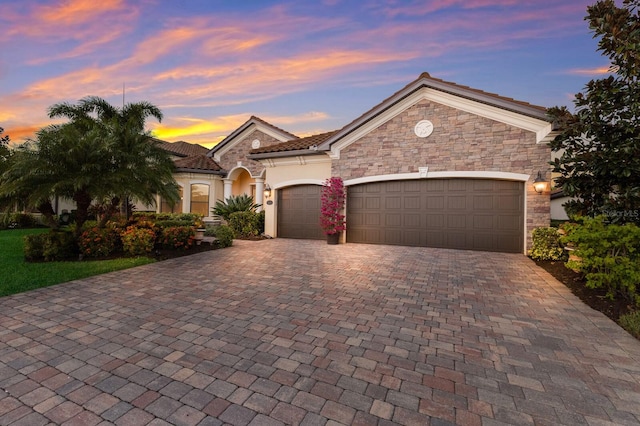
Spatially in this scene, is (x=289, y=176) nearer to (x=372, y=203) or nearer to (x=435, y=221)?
(x=372, y=203)

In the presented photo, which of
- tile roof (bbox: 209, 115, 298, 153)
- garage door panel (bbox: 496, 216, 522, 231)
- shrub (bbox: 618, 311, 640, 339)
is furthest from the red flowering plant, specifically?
shrub (bbox: 618, 311, 640, 339)

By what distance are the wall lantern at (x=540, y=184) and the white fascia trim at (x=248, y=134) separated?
42.5ft

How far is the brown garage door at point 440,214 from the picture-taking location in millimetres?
9938

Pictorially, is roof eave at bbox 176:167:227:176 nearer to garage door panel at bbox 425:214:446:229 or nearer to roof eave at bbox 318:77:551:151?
roof eave at bbox 318:77:551:151

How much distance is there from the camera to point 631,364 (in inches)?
116

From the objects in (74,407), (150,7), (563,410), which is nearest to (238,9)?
(150,7)

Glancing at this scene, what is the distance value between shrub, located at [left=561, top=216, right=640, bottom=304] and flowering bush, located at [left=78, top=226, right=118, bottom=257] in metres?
11.3

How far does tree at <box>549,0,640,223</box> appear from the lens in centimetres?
568

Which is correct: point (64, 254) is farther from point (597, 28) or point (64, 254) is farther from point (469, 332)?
point (597, 28)

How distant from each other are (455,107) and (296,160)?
6.93 m

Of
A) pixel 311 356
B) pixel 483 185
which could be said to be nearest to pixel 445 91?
pixel 483 185

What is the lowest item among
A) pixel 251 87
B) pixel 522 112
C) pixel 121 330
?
pixel 121 330

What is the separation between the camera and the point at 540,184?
29.7ft

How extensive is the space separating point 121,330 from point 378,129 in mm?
10465
